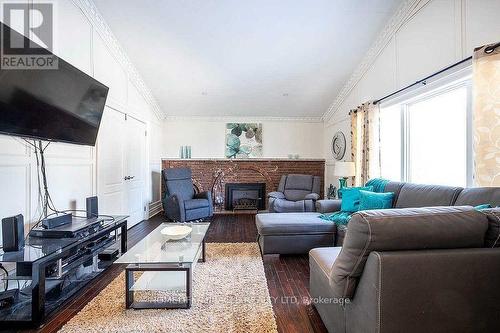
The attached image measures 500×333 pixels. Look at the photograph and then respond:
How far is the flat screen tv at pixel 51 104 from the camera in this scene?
189cm

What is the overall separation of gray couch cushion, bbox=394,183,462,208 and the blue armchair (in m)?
3.24

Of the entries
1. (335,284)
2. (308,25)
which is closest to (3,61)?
(335,284)

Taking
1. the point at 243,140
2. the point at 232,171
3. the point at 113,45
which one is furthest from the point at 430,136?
the point at 113,45

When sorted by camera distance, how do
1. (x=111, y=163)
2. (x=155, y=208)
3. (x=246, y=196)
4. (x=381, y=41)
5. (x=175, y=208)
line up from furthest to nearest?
(x=246, y=196)
(x=155, y=208)
(x=175, y=208)
(x=111, y=163)
(x=381, y=41)

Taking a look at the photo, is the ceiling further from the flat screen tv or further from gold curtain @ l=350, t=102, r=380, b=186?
the flat screen tv

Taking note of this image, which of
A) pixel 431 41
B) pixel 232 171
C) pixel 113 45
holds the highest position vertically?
pixel 113 45

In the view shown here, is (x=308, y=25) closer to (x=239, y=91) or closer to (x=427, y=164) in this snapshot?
(x=239, y=91)

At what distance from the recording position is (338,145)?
5199mm

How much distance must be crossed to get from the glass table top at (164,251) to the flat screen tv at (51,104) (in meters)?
1.29

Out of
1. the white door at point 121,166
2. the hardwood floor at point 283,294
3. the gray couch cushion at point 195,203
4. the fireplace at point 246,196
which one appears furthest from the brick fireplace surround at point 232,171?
the hardwood floor at point 283,294

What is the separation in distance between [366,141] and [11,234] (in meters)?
4.20

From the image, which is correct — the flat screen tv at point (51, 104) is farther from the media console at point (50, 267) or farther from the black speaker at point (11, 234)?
the media console at point (50, 267)

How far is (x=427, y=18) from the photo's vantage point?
2.80 metres

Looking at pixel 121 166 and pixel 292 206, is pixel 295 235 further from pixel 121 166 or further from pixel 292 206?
pixel 121 166
